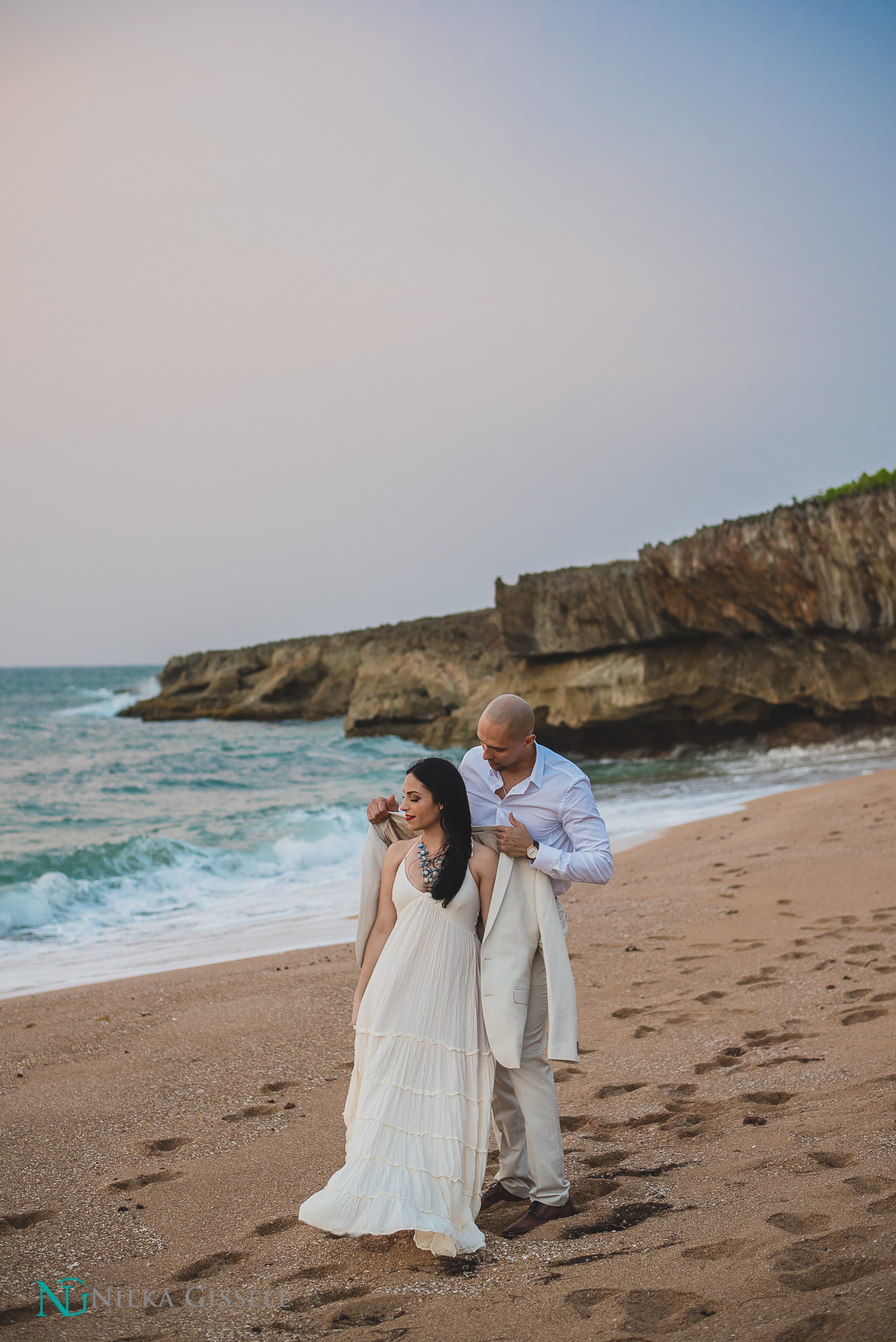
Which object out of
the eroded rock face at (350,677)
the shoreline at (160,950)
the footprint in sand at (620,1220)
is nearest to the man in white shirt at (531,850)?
the footprint in sand at (620,1220)

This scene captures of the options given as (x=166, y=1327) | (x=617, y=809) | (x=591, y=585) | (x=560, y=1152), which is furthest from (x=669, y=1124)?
(x=591, y=585)

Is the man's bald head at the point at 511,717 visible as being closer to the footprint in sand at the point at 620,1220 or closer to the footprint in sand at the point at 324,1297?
the footprint in sand at the point at 620,1220

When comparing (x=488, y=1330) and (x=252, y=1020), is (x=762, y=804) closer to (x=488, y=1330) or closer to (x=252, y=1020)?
(x=252, y=1020)

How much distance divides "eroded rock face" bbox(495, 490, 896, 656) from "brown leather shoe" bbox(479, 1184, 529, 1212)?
1685cm

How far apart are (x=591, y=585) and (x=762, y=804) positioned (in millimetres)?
11839

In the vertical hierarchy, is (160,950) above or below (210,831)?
below

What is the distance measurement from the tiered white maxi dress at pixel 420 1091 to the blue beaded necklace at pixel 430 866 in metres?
0.05

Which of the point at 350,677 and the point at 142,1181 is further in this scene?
the point at 350,677

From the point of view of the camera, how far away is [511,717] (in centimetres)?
311

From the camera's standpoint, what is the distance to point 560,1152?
3111 mm

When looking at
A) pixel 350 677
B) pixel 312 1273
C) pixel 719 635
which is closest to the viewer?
pixel 312 1273

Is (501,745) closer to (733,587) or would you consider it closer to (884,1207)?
(884,1207)

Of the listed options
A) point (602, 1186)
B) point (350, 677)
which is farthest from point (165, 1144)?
point (350, 677)

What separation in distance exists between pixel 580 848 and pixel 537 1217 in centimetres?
118
